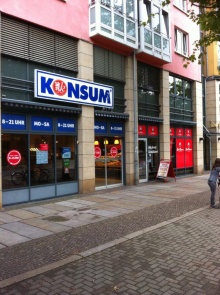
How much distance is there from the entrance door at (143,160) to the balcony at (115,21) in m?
4.76

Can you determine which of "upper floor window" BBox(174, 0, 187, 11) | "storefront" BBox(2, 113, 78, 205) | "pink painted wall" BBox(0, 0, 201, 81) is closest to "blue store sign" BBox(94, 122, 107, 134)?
"storefront" BBox(2, 113, 78, 205)

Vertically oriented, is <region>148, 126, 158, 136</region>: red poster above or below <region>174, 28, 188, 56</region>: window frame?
below

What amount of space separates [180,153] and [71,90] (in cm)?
964

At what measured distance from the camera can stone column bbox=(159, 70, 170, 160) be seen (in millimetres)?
17219

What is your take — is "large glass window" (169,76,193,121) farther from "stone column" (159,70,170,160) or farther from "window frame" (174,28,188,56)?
"window frame" (174,28,188,56)

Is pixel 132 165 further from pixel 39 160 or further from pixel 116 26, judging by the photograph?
pixel 116 26

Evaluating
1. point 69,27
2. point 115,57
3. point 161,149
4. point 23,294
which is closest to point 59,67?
point 69,27

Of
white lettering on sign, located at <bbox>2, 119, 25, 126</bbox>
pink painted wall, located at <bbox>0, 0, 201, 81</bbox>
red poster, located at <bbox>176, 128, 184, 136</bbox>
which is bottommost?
white lettering on sign, located at <bbox>2, 119, 25, 126</bbox>

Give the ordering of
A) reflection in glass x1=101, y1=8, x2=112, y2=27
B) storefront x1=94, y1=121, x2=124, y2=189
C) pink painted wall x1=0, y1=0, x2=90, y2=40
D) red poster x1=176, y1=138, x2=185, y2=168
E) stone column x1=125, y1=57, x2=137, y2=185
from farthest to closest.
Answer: red poster x1=176, y1=138, x2=185, y2=168 → stone column x1=125, y1=57, x2=137, y2=185 → storefront x1=94, y1=121, x2=124, y2=189 → reflection in glass x1=101, y1=8, x2=112, y2=27 → pink painted wall x1=0, y1=0, x2=90, y2=40

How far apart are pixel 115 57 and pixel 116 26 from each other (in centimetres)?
138

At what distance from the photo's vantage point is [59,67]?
39.0 feet

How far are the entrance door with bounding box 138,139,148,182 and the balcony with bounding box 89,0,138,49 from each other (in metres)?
4.76

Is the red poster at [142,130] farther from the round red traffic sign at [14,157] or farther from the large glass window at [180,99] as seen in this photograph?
the round red traffic sign at [14,157]

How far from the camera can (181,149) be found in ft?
63.5
